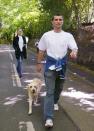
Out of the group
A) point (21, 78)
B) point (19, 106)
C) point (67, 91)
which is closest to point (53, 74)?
point (19, 106)

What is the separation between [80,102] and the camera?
40.0 ft

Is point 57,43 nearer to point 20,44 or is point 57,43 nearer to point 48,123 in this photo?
point 48,123

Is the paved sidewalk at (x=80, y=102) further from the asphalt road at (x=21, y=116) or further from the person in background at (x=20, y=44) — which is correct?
the person in background at (x=20, y=44)

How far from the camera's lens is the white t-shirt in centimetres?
878

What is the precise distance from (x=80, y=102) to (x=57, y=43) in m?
3.76

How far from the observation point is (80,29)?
27.8 m

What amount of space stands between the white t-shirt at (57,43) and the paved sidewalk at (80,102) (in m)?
1.52

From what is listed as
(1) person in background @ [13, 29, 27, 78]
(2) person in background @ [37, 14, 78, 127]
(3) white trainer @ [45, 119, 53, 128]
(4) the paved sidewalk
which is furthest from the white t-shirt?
(1) person in background @ [13, 29, 27, 78]

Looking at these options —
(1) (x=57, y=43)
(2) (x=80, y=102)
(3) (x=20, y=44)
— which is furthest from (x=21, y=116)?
(3) (x=20, y=44)

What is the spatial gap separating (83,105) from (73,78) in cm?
745

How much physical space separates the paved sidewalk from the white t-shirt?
4.99ft

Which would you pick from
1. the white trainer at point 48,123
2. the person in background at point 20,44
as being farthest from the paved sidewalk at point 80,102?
the person in background at point 20,44

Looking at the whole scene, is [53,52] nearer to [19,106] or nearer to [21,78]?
[19,106]

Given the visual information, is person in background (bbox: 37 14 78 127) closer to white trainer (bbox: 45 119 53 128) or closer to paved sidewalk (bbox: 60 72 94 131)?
white trainer (bbox: 45 119 53 128)
